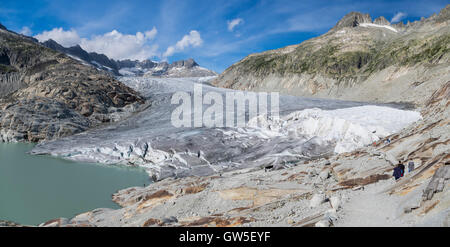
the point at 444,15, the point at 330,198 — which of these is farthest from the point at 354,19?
the point at 330,198

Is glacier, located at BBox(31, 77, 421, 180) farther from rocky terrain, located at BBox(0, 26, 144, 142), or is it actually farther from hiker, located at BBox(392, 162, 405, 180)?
hiker, located at BBox(392, 162, 405, 180)

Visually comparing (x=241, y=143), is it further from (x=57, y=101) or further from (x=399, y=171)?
(x=57, y=101)

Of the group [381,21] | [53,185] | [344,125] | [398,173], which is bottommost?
[53,185]

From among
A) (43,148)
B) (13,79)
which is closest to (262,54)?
(13,79)

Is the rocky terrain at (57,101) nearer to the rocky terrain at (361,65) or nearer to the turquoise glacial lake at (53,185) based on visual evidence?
the turquoise glacial lake at (53,185)

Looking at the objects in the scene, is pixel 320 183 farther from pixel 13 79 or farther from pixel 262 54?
pixel 262 54
